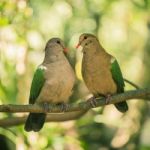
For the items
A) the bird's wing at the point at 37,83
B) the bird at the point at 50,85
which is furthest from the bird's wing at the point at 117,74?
the bird's wing at the point at 37,83

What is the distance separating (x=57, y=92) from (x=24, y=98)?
1.62 metres

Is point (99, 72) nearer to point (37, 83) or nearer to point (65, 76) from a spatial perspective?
point (65, 76)

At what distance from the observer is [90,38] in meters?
6.96

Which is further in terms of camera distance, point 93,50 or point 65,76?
point 93,50

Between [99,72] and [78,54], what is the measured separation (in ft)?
8.66

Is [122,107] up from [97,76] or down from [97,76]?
down

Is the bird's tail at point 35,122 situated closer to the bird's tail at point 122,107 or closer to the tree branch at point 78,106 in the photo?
the tree branch at point 78,106

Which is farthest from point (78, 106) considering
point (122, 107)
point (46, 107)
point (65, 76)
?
point (122, 107)

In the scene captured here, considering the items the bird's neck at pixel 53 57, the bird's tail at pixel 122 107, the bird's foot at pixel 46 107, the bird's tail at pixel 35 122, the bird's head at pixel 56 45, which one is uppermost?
the bird's head at pixel 56 45

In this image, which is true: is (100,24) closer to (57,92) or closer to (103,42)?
(103,42)

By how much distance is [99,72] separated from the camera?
22.6 feet

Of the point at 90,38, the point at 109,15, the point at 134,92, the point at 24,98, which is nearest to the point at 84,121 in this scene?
the point at 24,98

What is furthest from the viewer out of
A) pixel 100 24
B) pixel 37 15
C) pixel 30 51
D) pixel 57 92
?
pixel 100 24

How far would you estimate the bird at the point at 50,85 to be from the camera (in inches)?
254
